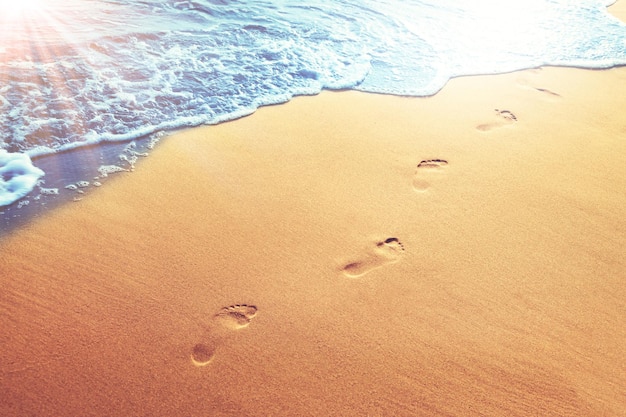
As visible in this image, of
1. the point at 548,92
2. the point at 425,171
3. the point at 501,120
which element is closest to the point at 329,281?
the point at 425,171

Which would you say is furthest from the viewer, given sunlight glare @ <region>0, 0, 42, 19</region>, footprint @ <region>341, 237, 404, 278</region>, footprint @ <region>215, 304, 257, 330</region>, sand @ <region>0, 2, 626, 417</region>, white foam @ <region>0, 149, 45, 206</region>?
sunlight glare @ <region>0, 0, 42, 19</region>

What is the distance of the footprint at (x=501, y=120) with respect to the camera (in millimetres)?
3689

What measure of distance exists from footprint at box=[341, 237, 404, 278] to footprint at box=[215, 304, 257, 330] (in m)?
0.55

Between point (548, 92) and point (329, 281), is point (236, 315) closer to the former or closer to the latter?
point (329, 281)

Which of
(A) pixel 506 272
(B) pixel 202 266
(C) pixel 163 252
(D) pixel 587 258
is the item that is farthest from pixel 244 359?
(D) pixel 587 258

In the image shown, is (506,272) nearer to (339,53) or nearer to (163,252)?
(163,252)

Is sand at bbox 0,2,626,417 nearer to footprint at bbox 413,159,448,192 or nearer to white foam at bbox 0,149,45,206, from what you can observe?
footprint at bbox 413,159,448,192

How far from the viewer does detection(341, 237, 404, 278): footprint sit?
241cm

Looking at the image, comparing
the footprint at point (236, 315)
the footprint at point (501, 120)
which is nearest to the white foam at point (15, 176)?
the footprint at point (236, 315)

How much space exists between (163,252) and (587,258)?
7.82ft

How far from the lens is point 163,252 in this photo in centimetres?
245

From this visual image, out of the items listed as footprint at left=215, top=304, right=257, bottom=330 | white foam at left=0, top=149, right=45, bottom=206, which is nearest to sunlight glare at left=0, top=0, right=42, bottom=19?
white foam at left=0, top=149, right=45, bottom=206

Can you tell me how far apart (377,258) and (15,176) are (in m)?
2.35

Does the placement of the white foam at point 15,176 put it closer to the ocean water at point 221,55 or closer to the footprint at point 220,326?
the ocean water at point 221,55
